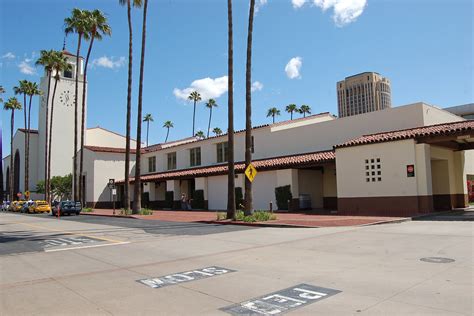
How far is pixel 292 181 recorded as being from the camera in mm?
29203

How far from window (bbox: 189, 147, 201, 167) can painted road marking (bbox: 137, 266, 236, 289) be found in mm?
35339

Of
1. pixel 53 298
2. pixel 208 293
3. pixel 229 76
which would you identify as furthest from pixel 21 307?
pixel 229 76

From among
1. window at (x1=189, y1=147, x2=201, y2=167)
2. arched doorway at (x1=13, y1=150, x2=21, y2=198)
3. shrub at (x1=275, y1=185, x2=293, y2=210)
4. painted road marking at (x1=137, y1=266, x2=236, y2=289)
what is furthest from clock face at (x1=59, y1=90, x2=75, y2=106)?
painted road marking at (x1=137, y1=266, x2=236, y2=289)

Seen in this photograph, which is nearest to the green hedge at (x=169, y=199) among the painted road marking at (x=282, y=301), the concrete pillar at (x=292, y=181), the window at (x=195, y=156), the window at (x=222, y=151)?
the window at (x=195, y=156)

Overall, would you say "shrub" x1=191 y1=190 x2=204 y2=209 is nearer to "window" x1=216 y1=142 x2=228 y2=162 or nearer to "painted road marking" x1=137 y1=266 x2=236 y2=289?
"window" x1=216 y1=142 x2=228 y2=162

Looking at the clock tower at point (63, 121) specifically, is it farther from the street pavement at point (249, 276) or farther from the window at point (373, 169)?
the street pavement at point (249, 276)

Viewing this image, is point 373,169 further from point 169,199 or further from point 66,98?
point 66,98

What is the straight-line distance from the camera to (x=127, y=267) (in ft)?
30.2

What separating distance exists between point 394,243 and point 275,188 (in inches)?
740

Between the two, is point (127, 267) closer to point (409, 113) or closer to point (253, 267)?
point (253, 267)

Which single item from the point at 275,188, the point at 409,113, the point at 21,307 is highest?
the point at 409,113

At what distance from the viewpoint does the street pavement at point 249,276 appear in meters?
5.80

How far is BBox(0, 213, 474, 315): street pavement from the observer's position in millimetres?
5797

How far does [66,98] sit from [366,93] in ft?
186
